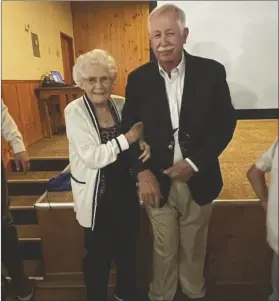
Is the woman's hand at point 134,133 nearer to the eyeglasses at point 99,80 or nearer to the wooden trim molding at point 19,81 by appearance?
the eyeglasses at point 99,80

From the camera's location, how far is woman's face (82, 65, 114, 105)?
0.59m

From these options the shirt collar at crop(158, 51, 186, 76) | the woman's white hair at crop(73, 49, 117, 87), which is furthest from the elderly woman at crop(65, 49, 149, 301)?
the shirt collar at crop(158, 51, 186, 76)

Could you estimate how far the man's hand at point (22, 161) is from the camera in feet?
2.00

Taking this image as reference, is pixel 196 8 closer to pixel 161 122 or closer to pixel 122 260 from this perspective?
pixel 161 122

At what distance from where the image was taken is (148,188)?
0.64m

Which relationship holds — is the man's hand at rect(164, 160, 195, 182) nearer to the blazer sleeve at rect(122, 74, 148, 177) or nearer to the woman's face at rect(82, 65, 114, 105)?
the blazer sleeve at rect(122, 74, 148, 177)

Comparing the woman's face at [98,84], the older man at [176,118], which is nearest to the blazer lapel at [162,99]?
the older man at [176,118]

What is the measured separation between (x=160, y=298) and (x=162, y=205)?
0.73ft

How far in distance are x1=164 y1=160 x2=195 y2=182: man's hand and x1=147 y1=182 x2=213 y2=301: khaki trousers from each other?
0.26 ft

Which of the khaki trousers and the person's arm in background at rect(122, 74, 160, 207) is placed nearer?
the person's arm in background at rect(122, 74, 160, 207)

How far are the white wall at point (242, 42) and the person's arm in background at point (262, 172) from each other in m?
0.13

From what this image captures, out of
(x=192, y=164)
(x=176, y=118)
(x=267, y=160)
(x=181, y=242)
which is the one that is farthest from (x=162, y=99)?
(x=181, y=242)

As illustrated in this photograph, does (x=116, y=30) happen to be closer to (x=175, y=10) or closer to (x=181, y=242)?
(x=175, y=10)

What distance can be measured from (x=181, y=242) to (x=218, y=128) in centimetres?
34
